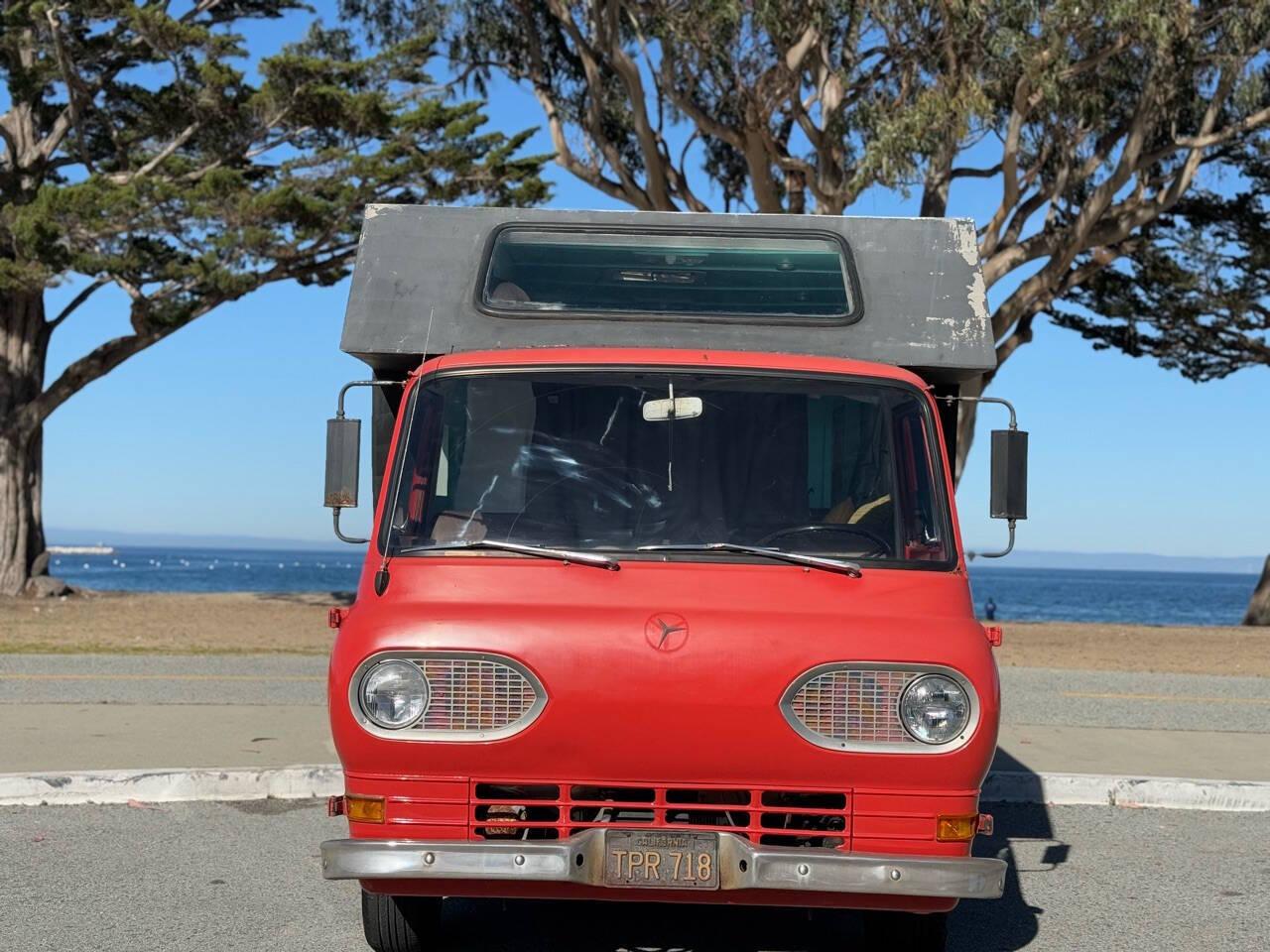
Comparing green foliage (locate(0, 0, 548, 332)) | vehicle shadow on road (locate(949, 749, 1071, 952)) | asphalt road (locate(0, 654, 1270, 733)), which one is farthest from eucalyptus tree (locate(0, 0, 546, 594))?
vehicle shadow on road (locate(949, 749, 1071, 952))

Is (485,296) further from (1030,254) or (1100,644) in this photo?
(1030,254)

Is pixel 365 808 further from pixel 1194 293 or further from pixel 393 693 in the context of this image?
pixel 1194 293

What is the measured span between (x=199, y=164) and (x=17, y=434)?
5.95m

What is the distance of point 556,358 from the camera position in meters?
5.75

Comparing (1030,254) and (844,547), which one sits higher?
(1030,254)

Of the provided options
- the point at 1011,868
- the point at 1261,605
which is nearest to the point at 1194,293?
the point at 1261,605

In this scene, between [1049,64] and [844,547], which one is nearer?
[844,547]

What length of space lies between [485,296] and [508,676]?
2.05m

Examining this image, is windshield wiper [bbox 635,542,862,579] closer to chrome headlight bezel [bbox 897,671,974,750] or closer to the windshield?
the windshield

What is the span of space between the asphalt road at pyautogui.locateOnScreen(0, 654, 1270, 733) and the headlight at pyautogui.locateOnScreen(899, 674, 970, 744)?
7.18m

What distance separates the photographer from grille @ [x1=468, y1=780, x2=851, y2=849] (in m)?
4.86

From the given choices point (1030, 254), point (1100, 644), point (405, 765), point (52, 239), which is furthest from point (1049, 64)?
point (405, 765)

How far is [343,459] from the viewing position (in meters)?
5.76

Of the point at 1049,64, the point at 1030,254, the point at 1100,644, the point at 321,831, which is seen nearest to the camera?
the point at 321,831
